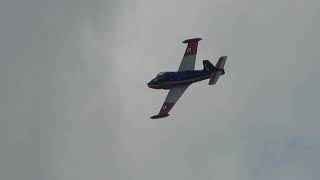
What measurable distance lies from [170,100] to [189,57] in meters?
12.3

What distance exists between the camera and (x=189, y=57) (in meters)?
178

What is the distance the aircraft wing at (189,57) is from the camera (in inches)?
6949

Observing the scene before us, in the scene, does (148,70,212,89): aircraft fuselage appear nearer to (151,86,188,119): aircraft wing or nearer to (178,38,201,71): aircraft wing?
(151,86,188,119): aircraft wing

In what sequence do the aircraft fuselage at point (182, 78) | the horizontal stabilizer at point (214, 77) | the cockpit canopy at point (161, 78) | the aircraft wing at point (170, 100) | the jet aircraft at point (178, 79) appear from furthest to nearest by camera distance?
1. the cockpit canopy at point (161, 78)
2. the aircraft fuselage at point (182, 78)
3. the jet aircraft at point (178, 79)
4. the aircraft wing at point (170, 100)
5. the horizontal stabilizer at point (214, 77)

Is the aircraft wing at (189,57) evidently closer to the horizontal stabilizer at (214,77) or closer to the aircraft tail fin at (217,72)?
the aircraft tail fin at (217,72)

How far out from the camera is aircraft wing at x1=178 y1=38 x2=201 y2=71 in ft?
579

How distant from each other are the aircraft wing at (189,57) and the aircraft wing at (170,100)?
5.84m

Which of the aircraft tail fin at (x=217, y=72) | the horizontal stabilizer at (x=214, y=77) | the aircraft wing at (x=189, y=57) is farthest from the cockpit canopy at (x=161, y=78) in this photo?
the aircraft tail fin at (x=217, y=72)

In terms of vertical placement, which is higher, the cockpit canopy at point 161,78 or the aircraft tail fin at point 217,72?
the aircraft tail fin at point 217,72

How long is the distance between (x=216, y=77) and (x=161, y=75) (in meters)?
12.5

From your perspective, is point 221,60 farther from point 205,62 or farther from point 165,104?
point 165,104

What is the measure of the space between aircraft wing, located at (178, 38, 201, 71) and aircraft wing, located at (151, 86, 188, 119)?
584 cm

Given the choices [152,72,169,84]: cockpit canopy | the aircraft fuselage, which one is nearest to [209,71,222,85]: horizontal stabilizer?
the aircraft fuselage

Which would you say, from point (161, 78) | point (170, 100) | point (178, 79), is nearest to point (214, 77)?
point (178, 79)
